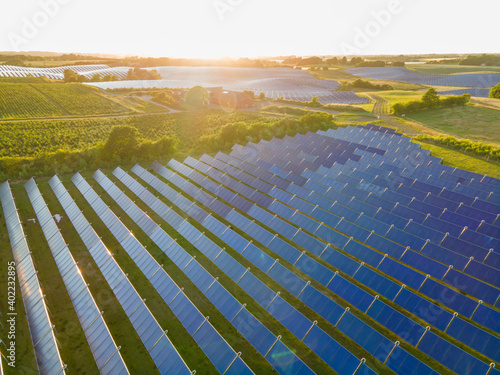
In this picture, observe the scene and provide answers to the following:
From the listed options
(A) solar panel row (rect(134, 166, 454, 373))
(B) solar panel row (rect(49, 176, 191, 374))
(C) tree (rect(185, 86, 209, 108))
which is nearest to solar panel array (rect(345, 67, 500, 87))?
(C) tree (rect(185, 86, 209, 108))

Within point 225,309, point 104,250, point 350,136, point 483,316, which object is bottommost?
point 104,250

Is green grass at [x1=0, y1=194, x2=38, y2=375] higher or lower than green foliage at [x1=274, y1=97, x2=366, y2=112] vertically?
lower

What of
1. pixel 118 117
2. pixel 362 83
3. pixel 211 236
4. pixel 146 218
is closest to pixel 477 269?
pixel 211 236

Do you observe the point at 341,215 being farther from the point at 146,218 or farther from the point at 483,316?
the point at 146,218

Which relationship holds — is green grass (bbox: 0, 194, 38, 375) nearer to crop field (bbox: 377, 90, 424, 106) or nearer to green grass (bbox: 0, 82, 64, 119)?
green grass (bbox: 0, 82, 64, 119)

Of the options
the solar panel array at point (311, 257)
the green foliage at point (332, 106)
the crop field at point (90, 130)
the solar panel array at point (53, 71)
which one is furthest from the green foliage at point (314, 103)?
the solar panel array at point (53, 71)

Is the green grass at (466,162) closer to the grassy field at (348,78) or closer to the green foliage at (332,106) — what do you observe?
the green foliage at (332,106)
